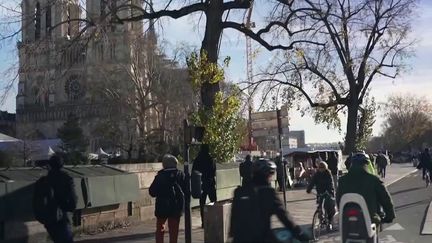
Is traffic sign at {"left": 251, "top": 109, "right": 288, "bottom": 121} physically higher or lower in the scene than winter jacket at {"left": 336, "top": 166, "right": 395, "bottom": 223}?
higher

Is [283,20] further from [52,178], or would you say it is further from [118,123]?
[118,123]

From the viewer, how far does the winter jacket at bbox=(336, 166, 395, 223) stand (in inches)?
303

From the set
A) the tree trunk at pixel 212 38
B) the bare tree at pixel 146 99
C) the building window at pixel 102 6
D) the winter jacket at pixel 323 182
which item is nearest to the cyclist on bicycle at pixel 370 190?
the winter jacket at pixel 323 182

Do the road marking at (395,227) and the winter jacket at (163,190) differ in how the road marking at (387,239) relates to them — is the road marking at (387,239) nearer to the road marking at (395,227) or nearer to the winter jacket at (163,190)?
the road marking at (395,227)

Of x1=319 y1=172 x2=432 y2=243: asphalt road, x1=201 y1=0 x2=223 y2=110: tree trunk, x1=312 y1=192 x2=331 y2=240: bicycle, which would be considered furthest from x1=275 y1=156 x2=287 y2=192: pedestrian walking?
x1=312 y1=192 x2=331 y2=240: bicycle

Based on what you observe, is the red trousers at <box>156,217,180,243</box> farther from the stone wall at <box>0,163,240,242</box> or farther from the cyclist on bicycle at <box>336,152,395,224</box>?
the cyclist on bicycle at <box>336,152,395,224</box>

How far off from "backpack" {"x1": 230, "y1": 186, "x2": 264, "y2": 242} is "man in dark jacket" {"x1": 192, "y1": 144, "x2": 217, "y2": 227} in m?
9.02

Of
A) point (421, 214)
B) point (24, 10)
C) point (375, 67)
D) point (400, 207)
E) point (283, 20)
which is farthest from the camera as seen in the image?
point (375, 67)

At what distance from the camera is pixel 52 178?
27.8 feet

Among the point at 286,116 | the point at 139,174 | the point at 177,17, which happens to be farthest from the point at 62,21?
the point at 286,116

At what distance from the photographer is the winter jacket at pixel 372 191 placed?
7691 mm

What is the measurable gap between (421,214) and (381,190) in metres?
10.8

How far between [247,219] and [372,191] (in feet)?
8.78

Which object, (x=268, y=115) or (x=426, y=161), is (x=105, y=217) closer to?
(x=268, y=115)
